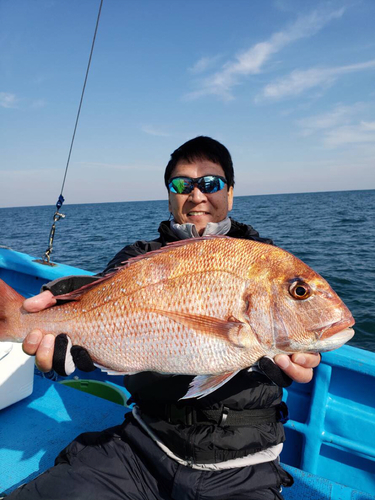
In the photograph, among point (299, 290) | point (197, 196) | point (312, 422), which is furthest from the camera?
point (312, 422)

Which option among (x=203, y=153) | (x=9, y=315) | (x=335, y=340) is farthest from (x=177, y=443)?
(x=203, y=153)

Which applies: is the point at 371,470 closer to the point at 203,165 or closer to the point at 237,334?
the point at 237,334

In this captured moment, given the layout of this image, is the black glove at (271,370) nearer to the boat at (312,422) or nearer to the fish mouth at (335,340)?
the fish mouth at (335,340)

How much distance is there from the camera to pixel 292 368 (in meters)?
1.62

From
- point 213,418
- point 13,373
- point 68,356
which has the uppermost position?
point 68,356

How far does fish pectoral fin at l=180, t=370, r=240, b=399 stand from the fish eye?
0.49m

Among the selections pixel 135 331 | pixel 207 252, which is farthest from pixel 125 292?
pixel 207 252

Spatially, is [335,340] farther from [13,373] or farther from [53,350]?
[13,373]

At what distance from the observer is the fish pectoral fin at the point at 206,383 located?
1.54 meters

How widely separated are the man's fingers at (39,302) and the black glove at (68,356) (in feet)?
0.76

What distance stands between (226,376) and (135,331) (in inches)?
20.7

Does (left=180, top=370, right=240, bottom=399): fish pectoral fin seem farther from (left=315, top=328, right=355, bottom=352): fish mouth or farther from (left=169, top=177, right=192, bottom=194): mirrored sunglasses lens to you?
(left=169, top=177, right=192, bottom=194): mirrored sunglasses lens

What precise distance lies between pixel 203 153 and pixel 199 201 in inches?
17.4

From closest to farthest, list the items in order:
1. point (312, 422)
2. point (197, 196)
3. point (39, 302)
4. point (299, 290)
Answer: point (299, 290) → point (39, 302) → point (197, 196) → point (312, 422)
